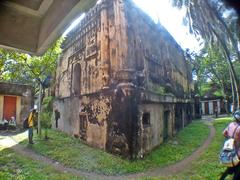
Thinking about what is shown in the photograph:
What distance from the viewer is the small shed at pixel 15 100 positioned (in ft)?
30.1

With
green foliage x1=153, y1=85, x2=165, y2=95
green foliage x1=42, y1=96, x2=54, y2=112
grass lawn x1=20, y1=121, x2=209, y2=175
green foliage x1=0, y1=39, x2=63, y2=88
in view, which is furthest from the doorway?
green foliage x1=153, y1=85, x2=165, y2=95

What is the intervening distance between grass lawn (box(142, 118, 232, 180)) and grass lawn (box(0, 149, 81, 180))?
5.99 feet

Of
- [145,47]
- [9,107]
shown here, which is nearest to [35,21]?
[145,47]

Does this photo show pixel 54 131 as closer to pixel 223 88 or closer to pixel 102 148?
pixel 102 148

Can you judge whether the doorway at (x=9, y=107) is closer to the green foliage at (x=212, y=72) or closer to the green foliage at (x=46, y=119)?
the green foliage at (x=46, y=119)

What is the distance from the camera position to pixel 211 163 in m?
1.89

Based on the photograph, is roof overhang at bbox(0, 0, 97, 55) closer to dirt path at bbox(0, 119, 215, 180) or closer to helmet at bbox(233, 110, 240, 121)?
helmet at bbox(233, 110, 240, 121)

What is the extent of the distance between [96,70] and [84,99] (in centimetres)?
85

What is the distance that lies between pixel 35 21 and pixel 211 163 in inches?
67.1

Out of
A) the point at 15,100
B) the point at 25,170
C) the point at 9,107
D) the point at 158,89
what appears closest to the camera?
the point at 25,170

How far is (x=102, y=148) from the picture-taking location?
4.70 meters

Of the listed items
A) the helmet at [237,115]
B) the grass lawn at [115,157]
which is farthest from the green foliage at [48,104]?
the helmet at [237,115]

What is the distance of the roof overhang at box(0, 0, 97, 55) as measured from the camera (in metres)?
1.02

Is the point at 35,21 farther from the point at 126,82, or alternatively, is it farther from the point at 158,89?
the point at 158,89
